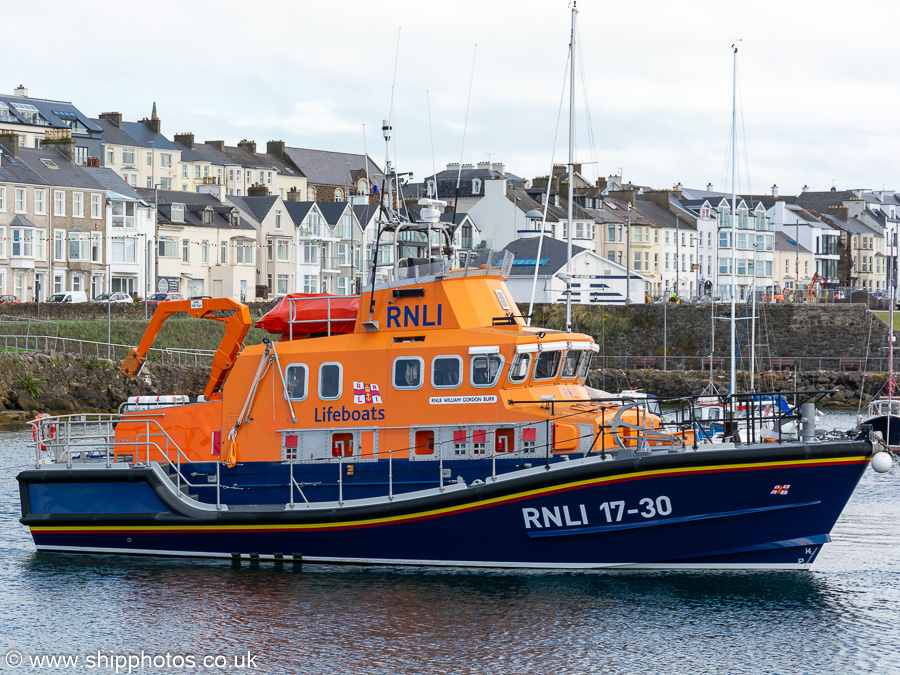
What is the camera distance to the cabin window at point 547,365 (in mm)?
14477

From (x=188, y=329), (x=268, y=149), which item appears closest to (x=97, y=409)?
(x=188, y=329)

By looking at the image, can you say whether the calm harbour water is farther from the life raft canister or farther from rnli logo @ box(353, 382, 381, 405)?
rnli logo @ box(353, 382, 381, 405)

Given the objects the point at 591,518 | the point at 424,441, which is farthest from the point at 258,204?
the point at 591,518

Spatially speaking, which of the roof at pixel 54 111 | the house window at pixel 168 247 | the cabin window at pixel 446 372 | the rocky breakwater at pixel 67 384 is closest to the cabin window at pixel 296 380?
the cabin window at pixel 446 372

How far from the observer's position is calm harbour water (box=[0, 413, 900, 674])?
37.8ft

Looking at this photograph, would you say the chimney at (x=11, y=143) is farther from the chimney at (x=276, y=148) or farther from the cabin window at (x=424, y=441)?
the cabin window at (x=424, y=441)

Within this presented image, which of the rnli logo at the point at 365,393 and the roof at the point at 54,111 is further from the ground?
the roof at the point at 54,111

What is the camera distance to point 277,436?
48.9ft

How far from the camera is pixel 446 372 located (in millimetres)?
14344

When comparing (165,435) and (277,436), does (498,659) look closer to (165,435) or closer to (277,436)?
(277,436)

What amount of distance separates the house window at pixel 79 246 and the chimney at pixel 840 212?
6240 cm

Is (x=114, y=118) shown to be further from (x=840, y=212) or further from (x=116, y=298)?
(x=840, y=212)

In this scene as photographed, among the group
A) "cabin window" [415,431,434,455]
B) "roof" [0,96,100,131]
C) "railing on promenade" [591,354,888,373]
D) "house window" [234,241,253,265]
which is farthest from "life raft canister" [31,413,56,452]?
"roof" [0,96,100,131]

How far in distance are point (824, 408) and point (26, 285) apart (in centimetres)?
3725
